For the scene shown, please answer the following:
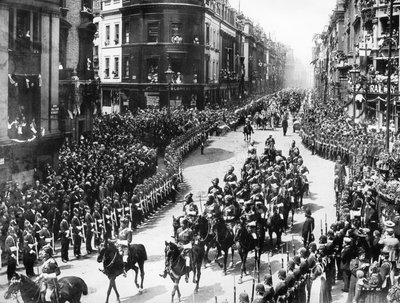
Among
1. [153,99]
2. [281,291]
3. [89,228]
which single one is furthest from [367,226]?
[153,99]

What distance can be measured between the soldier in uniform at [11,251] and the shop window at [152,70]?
1631 inches

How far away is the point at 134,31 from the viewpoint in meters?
57.8

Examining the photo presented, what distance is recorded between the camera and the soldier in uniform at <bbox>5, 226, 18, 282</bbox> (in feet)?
50.1

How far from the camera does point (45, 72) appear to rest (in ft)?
95.3

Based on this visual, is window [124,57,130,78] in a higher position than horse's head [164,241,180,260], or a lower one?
higher

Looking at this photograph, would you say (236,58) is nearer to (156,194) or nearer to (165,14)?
(165,14)

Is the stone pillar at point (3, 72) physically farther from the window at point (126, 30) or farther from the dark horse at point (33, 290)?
the window at point (126, 30)

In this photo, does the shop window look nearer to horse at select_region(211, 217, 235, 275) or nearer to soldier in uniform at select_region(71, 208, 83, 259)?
soldier in uniform at select_region(71, 208, 83, 259)

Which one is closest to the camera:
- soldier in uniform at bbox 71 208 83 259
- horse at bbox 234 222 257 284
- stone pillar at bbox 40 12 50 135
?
horse at bbox 234 222 257 284

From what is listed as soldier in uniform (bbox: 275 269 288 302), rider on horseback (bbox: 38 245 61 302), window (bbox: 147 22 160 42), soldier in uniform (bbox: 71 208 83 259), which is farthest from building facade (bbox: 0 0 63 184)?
window (bbox: 147 22 160 42)

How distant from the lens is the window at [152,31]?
184 feet

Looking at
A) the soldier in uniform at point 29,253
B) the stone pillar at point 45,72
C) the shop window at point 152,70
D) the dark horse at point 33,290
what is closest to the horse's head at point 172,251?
the dark horse at point 33,290

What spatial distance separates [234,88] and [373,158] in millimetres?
53843

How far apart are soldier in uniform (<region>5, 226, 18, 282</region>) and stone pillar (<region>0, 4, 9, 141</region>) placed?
9.97 meters
